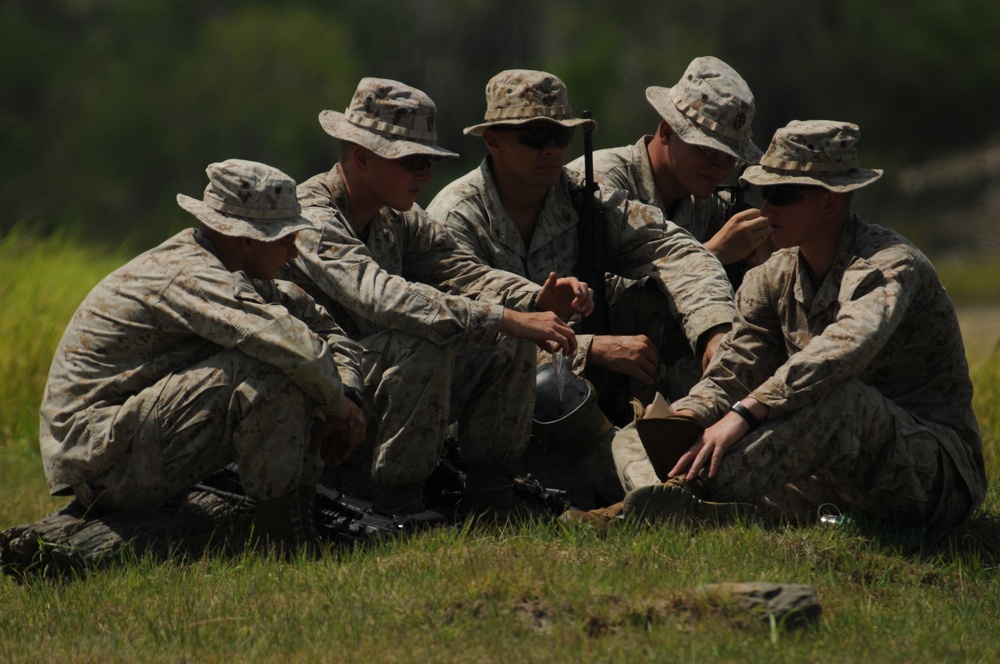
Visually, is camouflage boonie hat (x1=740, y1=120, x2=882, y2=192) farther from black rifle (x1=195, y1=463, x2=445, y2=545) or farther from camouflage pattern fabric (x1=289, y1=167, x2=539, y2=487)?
black rifle (x1=195, y1=463, x2=445, y2=545)

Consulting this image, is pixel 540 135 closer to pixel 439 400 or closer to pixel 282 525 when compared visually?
pixel 439 400

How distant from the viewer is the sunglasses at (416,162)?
6.63 meters

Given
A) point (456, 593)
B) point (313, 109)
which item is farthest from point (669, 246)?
point (313, 109)

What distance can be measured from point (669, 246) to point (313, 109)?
30.4 m

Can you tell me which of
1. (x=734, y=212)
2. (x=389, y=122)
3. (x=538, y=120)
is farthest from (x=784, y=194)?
(x=734, y=212)

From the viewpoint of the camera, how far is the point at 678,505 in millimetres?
5797

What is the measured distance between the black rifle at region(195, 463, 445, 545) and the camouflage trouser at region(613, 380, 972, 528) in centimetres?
99

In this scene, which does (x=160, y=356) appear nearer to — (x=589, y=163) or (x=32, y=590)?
Answer: (x=32, y=590)

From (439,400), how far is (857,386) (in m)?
1.74

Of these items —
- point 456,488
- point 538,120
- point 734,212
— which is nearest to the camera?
point 456,488

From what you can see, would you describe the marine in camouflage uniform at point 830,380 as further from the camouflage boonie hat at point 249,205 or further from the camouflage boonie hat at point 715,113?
the camouflage boonie hat at point 249,205

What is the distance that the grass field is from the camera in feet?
15.2

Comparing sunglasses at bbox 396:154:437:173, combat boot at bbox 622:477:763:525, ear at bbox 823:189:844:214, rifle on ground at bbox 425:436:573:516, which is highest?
sunglasses at bbox 396:154:437:173

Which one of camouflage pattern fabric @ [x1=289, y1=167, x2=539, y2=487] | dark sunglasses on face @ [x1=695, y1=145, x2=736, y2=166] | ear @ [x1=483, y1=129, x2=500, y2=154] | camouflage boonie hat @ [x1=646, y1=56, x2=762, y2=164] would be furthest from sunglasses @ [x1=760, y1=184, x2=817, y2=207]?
ear @ [x1=483, y1=129, x2=500, y2=154]
